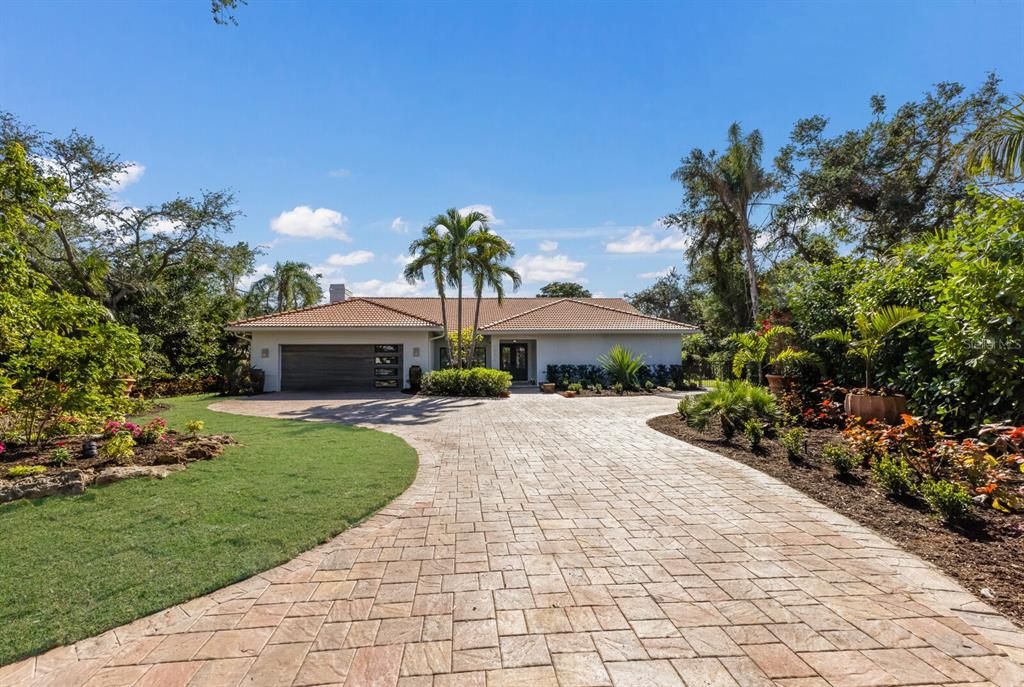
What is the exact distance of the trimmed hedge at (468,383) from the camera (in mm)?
18047

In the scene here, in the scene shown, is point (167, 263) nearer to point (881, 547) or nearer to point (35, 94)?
point (35, 94)

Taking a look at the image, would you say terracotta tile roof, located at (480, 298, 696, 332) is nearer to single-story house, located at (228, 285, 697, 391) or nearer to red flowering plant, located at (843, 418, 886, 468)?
single-story house, located at (228, 285, 697, 391)

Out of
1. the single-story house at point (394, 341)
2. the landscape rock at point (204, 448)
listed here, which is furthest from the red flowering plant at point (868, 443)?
the single-story house at point (394, 341)

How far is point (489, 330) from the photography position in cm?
2156

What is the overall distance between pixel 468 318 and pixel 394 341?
5.83 metres

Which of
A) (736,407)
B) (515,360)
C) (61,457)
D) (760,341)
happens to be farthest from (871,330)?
(515,360)

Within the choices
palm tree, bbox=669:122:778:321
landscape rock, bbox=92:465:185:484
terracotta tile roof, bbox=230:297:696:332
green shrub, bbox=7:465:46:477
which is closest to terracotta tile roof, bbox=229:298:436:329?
terracotta tile roof, bbox=230:297:696:332

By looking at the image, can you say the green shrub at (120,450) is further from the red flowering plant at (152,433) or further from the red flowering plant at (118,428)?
the red flowering plant at (152,433)

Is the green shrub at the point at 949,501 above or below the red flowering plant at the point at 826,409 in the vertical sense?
below

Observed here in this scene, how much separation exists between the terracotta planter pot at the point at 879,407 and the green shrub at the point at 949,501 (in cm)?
400

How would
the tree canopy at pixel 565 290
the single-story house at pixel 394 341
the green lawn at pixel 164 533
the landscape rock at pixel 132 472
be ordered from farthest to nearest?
the tree canopy at pixel 565 290 → the single-story house at pixel 394 341 → the landscape rock at pixel 132 472 → the green lawn at pixel 164 533

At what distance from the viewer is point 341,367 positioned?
20953 mm

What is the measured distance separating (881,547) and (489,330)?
18.1 metres

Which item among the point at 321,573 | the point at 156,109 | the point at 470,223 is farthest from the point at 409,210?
the point at 321,573
